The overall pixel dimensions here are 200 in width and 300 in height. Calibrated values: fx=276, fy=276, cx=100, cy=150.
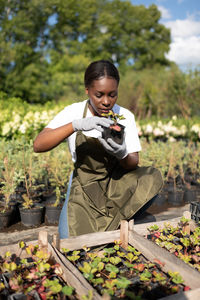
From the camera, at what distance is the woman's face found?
179cm

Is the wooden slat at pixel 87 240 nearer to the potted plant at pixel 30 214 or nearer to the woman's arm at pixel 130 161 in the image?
the woman's arm at pixel 130 161

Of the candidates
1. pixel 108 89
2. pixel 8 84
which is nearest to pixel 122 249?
pixel 108 89

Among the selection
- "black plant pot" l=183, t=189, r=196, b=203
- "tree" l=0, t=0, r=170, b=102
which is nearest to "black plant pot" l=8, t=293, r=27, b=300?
"black plant pot" l=183, t=189, r=196, b=203

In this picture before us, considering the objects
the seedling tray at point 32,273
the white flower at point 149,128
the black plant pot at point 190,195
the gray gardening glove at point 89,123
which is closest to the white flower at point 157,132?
the white flower at point 149,128

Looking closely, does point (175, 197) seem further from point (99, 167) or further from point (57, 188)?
point (99, 167)

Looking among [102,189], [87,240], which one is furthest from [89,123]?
[87,240]

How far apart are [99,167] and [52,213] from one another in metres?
0.97

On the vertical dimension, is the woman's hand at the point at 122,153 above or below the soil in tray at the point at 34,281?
above

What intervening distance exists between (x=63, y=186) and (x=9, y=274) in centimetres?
213

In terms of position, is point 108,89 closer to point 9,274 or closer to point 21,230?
point 9,274

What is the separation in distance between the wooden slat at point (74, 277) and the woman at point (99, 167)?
0.48m

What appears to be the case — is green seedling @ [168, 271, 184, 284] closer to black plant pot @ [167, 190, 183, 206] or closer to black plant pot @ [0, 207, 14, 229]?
black plant pot @ [0, 207, 14, 229]

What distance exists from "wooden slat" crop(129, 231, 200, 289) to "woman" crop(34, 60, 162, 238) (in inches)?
11.5

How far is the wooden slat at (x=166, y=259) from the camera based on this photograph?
3.85 feet
